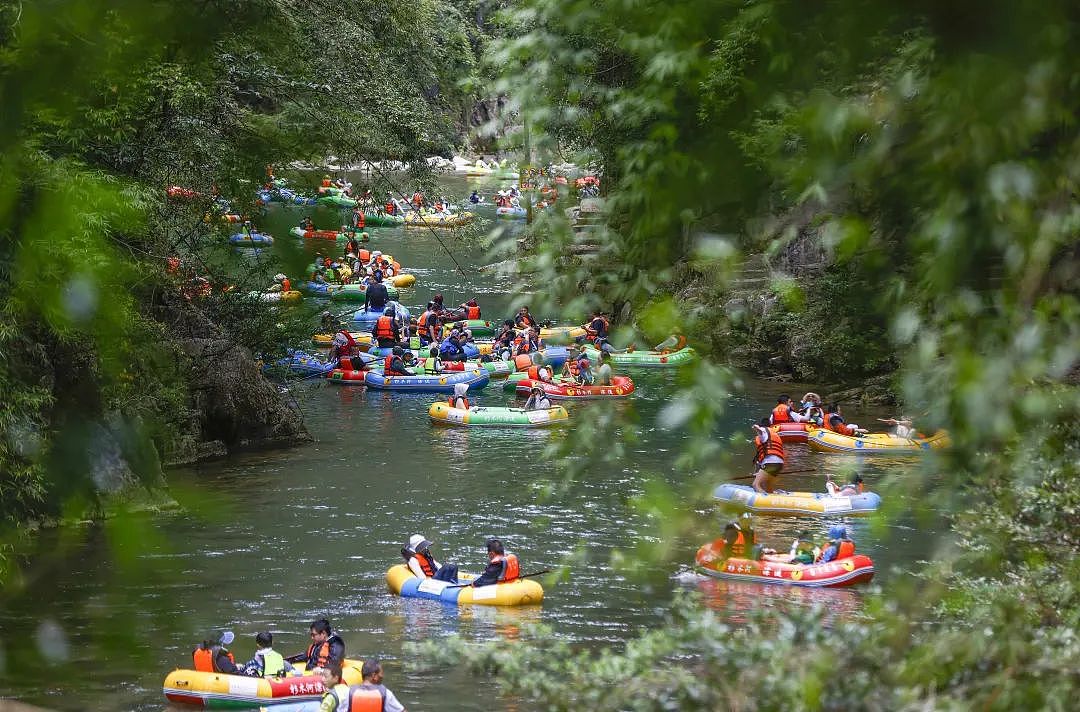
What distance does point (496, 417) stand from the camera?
24578 mm

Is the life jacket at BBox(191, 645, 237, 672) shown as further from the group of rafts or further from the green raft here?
the green raft

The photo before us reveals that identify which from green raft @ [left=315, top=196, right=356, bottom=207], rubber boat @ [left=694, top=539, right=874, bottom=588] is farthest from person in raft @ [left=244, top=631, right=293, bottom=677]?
green raft @ [left=315, top=196, right=356, bottom=207]

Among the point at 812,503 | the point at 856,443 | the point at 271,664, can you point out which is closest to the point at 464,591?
the point at 271,664

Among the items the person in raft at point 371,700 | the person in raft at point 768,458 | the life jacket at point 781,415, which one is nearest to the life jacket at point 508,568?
the person in raft at point 371,700

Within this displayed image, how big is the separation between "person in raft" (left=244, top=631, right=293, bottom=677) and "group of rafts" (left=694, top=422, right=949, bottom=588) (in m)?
4.25

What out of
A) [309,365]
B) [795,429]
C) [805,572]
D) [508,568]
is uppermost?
[309,365]

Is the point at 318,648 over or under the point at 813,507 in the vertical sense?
over

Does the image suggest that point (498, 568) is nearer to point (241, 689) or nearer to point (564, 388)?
point (241, 689)

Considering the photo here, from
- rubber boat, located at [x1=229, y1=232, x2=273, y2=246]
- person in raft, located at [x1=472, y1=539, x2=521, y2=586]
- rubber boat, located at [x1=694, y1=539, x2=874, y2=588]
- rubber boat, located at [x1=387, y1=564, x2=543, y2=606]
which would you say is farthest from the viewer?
rubber boat, located at [x1=694, y1=539, x2=874, y2=588]

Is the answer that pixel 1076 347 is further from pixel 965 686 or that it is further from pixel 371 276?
pixel 371 276

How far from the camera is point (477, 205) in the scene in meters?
54.9

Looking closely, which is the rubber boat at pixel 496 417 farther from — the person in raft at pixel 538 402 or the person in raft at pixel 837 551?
the person in raft at pixel 837 551

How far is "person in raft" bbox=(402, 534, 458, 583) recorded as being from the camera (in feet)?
50.8

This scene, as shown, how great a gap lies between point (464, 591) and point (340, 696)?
15.0 feet
